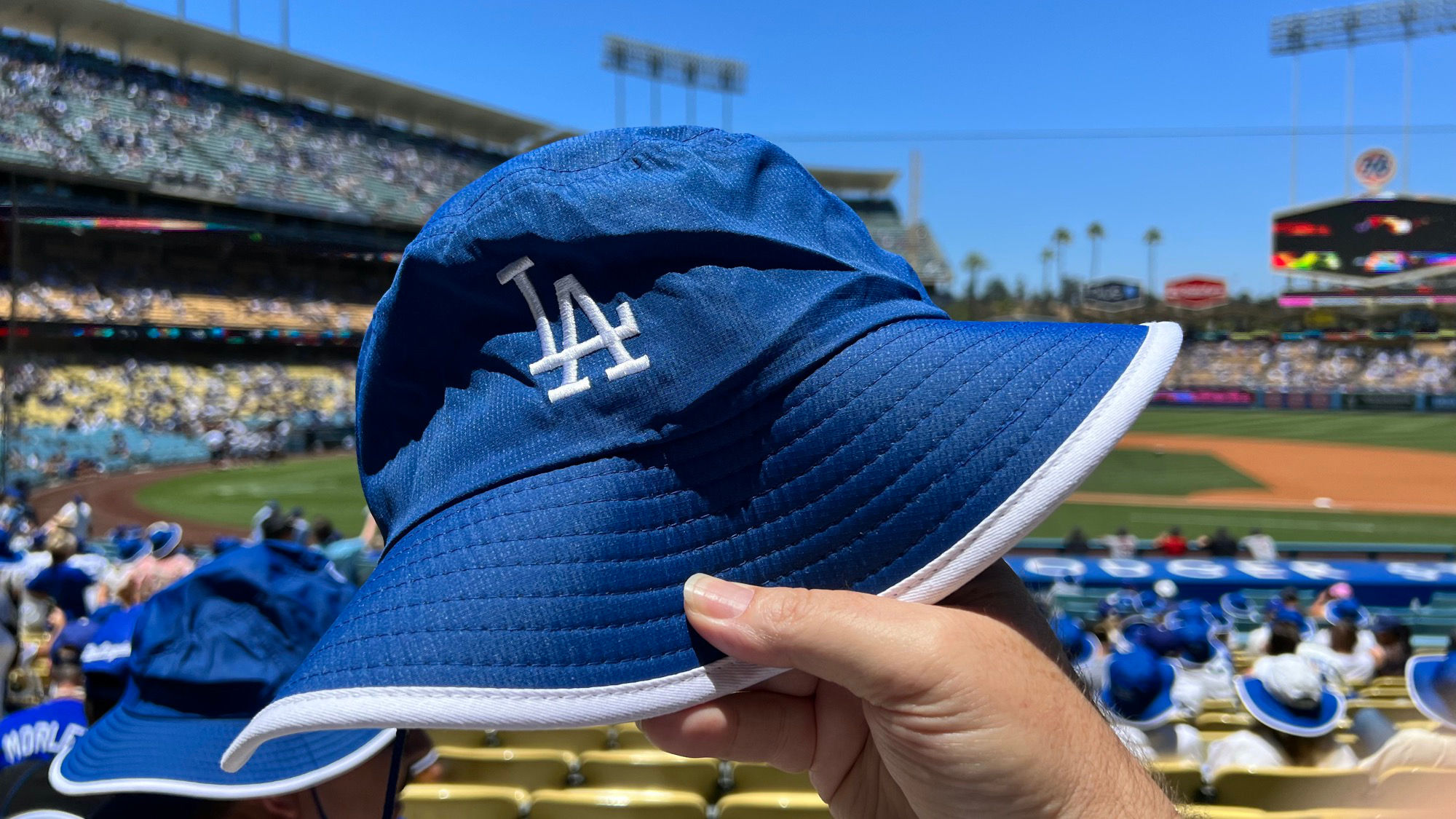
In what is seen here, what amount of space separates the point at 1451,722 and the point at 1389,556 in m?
12.3

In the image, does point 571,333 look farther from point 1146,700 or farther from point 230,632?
point 1146,700

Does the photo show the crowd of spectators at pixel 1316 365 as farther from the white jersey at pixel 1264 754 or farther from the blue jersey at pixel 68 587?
the blue jersey at pixel 68 587

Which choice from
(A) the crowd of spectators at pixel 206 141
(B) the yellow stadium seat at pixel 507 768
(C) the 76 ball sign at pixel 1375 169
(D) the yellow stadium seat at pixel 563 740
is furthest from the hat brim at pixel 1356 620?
(C) the 76 ball sign at pixel 1375 169

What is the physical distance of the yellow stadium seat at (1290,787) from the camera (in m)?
3.20

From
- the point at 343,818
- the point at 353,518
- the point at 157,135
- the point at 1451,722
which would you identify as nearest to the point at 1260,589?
the point at 1451,722

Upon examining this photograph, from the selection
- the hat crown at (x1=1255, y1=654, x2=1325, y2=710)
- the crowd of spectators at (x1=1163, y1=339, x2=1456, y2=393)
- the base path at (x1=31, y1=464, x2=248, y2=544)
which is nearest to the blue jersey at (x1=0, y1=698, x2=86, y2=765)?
the hat crown at (x1=1255, y1=654, x2=1325, y2=710)

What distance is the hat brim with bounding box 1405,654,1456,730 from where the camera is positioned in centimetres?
351

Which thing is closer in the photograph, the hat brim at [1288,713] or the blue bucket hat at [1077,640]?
the hat brim at [1288,713]

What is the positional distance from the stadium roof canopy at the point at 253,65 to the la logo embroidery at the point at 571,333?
132 ft

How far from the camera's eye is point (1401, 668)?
6055 millimetres

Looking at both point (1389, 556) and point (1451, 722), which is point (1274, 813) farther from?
point (1389, 556)

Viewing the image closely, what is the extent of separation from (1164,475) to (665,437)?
918 inches

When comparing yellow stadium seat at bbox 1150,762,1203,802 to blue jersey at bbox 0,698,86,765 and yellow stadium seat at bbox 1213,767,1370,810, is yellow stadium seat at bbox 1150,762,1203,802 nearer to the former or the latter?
yellow stadium seat at bbox 1213,767,1370,810

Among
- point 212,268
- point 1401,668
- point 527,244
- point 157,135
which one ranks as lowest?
point 1401,668
